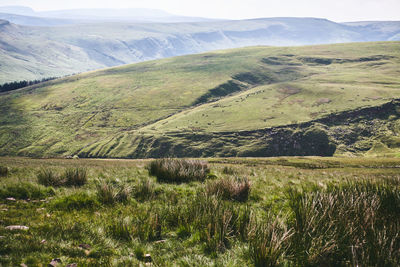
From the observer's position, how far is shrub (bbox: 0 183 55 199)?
813cm

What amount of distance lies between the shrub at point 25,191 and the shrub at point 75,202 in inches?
55.9

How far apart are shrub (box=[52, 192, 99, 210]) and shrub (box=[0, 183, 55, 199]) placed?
1.42 metres

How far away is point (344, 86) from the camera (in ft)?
651

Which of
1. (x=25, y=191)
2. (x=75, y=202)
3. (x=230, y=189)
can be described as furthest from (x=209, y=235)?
(x=25, y=191)

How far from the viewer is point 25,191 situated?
27.7 ft

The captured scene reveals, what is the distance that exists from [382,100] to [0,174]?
20336 centimetres

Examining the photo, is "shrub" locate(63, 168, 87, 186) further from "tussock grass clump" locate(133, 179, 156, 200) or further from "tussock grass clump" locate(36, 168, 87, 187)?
"tussock grass clump" locate(133, 179, 156, 200)

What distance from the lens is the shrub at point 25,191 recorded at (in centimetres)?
813

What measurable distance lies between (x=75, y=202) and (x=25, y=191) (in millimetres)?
2413

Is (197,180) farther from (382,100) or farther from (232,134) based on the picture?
(382,100)

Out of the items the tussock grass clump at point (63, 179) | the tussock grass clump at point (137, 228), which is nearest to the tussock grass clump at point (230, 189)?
the tussock grass clump at point (137, 228)

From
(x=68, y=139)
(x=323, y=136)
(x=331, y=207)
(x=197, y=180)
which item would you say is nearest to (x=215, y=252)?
(x=331, y=207)

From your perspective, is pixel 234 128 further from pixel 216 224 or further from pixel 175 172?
pixel 216 224

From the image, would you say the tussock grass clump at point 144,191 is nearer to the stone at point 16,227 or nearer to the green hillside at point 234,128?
the stone at point 16,227
